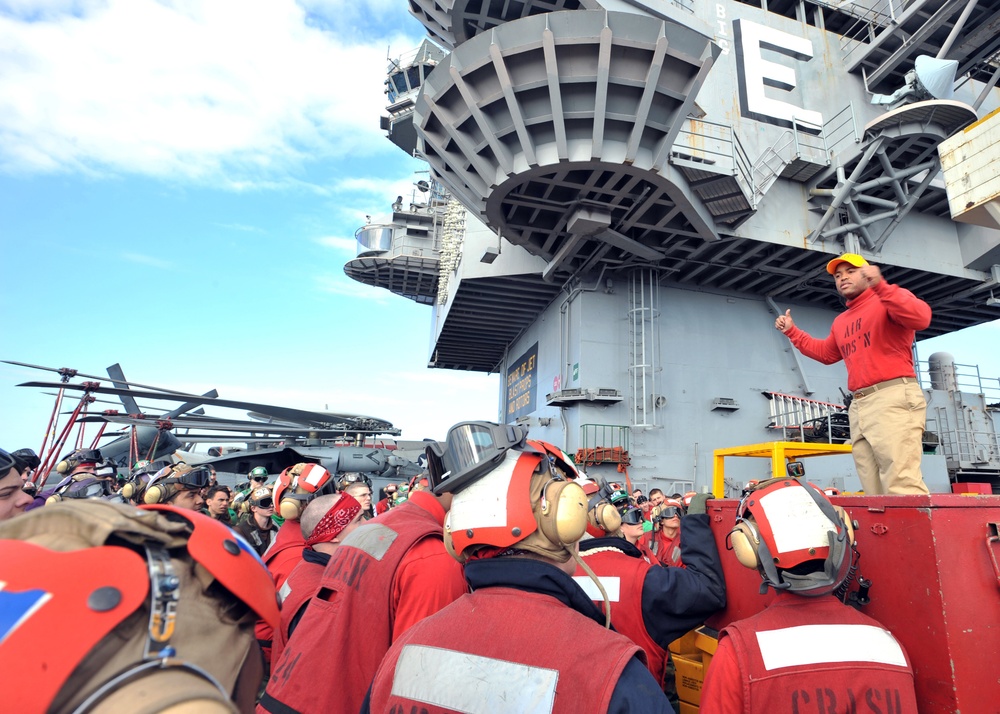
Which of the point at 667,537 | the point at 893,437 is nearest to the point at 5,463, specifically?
the point at 893,437

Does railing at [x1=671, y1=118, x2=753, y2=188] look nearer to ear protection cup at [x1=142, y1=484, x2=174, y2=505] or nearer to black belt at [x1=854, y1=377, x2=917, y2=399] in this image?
black belt at [x1=854, y1=377, x2=917, y2=399]

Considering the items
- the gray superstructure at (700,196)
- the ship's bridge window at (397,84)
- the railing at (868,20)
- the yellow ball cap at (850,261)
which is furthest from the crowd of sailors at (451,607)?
the ship's bridge window at (397,84)

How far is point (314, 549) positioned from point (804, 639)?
2598mm

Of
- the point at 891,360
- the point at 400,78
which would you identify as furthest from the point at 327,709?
the point at 400,78

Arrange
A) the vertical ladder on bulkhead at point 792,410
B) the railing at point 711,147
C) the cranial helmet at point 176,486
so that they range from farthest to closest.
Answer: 1. the vertical ladder on bulkhead at point 792,410
2. the railing at point 711,147
3. the cranial helmet at point 176,486

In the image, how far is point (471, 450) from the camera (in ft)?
6.90

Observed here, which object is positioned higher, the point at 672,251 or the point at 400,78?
the point at 400,78

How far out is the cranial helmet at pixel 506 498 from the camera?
1861mm

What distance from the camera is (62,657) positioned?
72 cm

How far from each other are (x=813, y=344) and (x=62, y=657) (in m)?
4.48

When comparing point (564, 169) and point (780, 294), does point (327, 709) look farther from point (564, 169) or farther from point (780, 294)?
point (780, 294)

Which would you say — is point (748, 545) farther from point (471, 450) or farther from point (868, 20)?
point (868, 20)

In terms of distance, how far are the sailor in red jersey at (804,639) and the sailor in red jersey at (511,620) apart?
0.41 metres

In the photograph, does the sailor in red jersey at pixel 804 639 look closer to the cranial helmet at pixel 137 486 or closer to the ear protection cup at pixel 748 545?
the ear protection cup at pixel 748 545
